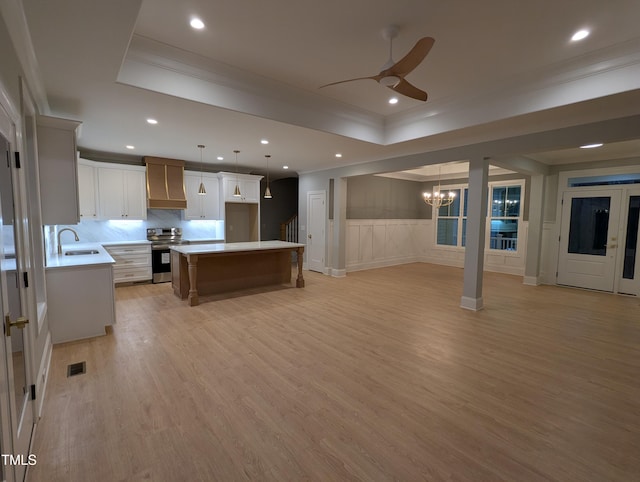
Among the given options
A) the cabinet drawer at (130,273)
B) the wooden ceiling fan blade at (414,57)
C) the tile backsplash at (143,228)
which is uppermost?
the wooden ceiling fan blade at (414,57)

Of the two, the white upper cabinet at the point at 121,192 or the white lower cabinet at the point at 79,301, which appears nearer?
the white lower cabinet at the point at 79,301

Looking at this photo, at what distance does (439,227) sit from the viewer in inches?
371

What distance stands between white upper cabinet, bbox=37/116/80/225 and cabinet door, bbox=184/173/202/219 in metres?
3.66

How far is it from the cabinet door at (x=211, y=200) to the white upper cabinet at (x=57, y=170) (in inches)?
153

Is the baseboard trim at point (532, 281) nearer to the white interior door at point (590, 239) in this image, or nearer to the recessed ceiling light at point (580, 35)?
the white interior door at point (590, 239)

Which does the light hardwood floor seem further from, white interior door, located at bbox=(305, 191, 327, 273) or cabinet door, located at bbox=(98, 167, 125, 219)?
white interior door, located at bbox=(305, 191, 327, 273)

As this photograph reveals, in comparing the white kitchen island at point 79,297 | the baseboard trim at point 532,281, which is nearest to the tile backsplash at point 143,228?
the white kitchen island at point 79,297

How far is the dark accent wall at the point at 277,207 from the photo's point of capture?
398 inches

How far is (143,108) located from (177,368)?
9.42ft

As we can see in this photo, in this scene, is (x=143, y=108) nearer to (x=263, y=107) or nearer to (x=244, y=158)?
(x=263, y=107)

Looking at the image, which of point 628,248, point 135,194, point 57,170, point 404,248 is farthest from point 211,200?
point 628,248

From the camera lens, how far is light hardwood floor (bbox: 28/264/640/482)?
70.9 inches

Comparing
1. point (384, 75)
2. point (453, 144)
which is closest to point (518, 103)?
point (453, 144)

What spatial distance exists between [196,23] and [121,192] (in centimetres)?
479
